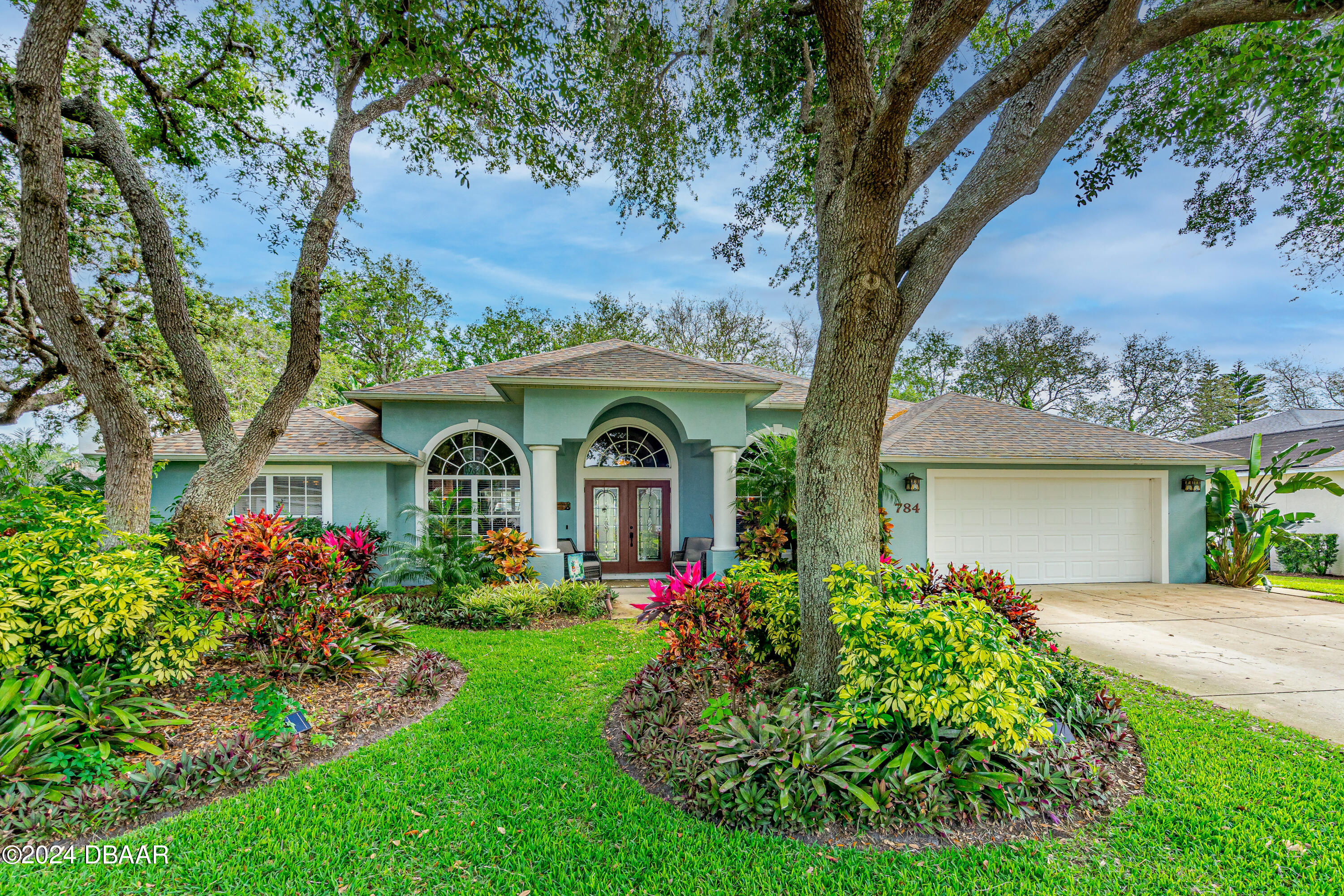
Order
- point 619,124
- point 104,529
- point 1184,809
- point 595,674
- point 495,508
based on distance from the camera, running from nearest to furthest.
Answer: point 1184,809, point 104,529, point 595,674, point 619,124, point 495,508

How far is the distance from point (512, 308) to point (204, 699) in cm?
2316

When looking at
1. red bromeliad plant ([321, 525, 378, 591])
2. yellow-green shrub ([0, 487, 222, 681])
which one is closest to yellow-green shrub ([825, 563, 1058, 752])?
yellow-green shrub ([0, 487, 222, 681])

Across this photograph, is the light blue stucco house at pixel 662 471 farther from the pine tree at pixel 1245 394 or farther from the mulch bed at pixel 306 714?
the pine tree at pixel 1245 394

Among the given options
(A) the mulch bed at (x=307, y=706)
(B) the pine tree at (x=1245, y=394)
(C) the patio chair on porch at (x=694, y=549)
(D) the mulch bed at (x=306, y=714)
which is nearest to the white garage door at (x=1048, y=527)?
(C) the patio chair on porch at (x=694, y=549)

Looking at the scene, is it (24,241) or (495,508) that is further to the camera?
(495,508)

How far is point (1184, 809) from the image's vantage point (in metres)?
3.02

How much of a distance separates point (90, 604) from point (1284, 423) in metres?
29.4

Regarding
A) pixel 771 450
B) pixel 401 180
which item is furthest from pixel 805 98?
pixel 401 180

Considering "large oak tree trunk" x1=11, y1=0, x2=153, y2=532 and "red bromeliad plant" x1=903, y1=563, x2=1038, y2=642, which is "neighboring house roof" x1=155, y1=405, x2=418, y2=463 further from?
"red bromeliad plant" x1=903, y1=563, x2=1038, y2=642

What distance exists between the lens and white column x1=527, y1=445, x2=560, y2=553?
9414 mm

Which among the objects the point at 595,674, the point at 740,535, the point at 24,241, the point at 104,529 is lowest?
the point at 595,674

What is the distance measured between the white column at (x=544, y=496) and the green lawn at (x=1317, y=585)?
13393 millimetres

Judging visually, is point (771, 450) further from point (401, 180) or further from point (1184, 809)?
point (401, 180)

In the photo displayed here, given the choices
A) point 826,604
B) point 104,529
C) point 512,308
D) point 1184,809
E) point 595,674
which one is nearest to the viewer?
point 1184,809
